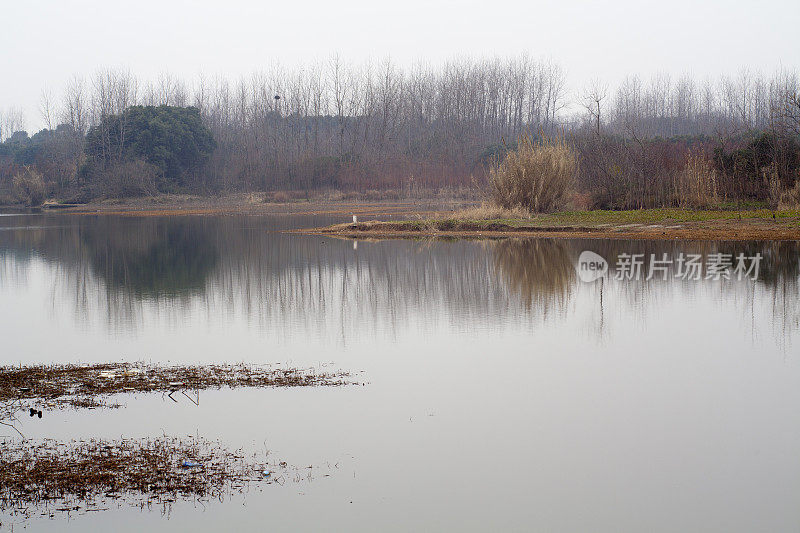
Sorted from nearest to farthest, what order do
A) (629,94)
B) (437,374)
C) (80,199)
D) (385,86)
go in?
1. (437,374)
2. (80,199)
3. (385,86)
4. (629,94)

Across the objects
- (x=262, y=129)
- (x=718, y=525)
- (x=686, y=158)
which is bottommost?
(x=718, y=525)

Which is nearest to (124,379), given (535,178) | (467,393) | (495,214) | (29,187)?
(467,393)

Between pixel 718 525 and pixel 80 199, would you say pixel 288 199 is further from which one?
pixel 718 525

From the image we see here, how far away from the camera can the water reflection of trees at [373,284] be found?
1334 cm

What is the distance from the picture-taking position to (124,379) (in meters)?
9.24

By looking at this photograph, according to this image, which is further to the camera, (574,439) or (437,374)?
(437,374)

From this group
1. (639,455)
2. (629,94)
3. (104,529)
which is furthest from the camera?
(629,94)

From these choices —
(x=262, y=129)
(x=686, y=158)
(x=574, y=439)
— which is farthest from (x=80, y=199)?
(x=574, y=439)

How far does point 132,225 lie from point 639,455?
39.6 meters

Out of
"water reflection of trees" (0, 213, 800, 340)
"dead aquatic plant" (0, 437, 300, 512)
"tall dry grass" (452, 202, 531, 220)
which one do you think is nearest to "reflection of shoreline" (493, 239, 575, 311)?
"water reflection of trees" (0, 213, 800, 340)

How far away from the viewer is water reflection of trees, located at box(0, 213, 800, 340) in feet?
43.8

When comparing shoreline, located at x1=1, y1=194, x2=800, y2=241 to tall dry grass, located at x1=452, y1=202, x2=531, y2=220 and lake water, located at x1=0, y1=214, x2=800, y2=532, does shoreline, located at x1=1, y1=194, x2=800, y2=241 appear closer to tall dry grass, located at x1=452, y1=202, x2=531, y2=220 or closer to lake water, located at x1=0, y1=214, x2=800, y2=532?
tall dry grass, located at x1=452, y1=202, x2=531, y2=220

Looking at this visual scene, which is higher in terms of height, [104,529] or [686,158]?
[686,158]

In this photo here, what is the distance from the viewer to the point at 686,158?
3228cm
